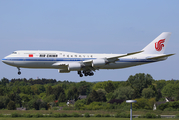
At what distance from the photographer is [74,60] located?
2746 inches

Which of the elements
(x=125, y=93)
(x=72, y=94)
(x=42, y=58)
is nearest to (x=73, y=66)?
(x=42, y=58)

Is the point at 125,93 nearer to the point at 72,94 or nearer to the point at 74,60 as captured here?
the point at 72,94

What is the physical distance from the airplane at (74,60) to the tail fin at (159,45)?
2.79m

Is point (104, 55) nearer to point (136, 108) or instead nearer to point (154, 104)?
point (136, 108)

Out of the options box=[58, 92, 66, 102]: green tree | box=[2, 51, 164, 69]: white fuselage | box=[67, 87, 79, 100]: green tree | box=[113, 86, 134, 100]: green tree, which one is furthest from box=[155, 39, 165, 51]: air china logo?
box=[67, 87, 79, 100]: green tree

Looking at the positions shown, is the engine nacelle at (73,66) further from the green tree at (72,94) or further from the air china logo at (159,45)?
the green tree at (72,94)

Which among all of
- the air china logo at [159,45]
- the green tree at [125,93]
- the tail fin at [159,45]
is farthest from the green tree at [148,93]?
the air china logo at [159,45]

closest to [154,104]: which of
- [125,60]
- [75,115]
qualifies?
[75,115]

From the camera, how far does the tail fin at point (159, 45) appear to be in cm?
7888

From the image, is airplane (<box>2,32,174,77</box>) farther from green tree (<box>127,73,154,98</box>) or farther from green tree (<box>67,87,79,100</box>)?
green tree (<box>67,87,79,100</box>)

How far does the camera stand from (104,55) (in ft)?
237

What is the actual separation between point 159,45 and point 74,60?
25262 millimetres

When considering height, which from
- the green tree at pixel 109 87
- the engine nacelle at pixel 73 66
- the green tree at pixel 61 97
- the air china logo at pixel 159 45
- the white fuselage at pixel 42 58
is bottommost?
the green tree at pixel 61 97

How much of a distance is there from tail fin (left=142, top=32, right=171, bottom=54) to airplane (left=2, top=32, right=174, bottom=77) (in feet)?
9.17
